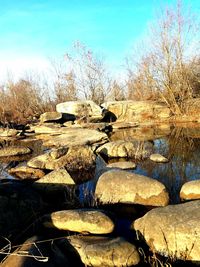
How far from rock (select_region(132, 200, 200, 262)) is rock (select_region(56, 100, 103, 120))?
17506mm

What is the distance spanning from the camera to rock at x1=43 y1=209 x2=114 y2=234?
5.08m

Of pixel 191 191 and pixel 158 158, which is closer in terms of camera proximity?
pixel 191 191

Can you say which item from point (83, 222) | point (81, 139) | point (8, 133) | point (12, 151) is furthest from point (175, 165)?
point (8, 133)

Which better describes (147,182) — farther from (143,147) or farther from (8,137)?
(8,137)

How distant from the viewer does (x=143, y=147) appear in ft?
37.2

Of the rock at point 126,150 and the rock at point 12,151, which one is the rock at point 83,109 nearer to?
the rock at point 12,151

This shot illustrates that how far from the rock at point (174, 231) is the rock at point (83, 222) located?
0.56 metres

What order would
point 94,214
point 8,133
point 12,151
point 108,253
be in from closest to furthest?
→ point 108,253 < point 94,214 < point 12,151 < point 8,133

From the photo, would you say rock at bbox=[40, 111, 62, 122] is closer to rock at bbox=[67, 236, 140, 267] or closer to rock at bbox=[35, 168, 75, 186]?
rock at bbox=[35, 168, 75, 186]

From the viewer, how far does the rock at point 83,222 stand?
508 centimetres

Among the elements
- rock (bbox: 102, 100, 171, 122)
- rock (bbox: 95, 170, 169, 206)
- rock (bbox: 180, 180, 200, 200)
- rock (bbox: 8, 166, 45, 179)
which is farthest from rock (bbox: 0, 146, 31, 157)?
rock (bbox: 102, 100, 171, 122)

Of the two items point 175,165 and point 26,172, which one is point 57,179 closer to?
point 26,172

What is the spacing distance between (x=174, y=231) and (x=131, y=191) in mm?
2147

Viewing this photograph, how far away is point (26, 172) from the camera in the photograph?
961 cm
